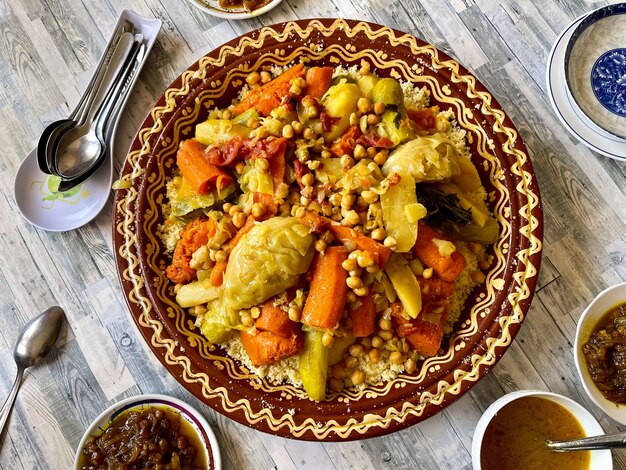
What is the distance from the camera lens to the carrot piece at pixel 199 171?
10.1 ft

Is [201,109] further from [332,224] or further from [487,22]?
[487,22]

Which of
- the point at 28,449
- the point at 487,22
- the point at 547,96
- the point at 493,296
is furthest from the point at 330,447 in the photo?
the point at 487,22

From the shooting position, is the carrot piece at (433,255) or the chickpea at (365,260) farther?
the carrot piece at (433,255)

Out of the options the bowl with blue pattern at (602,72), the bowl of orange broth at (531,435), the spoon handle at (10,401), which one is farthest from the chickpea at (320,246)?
the spoon handle at (10,401)

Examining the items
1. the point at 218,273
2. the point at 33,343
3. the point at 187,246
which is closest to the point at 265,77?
the point at 187,246

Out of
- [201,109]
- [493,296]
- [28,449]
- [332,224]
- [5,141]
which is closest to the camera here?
[332,224]

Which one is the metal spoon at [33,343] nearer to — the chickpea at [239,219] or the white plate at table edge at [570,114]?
the chickpea at [239,219]

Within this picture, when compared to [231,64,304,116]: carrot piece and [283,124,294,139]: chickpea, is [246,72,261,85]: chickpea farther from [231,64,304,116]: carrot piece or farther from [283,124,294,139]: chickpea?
[283,124,294,139]: chickpea

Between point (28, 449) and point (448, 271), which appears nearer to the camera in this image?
point (448, 271)

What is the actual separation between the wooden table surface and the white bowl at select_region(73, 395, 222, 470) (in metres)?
0.11

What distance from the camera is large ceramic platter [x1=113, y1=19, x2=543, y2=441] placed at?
9.78 ft

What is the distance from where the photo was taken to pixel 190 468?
340cm

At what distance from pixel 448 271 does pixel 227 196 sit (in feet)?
4.26

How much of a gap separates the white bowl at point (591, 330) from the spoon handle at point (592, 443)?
0.35m
